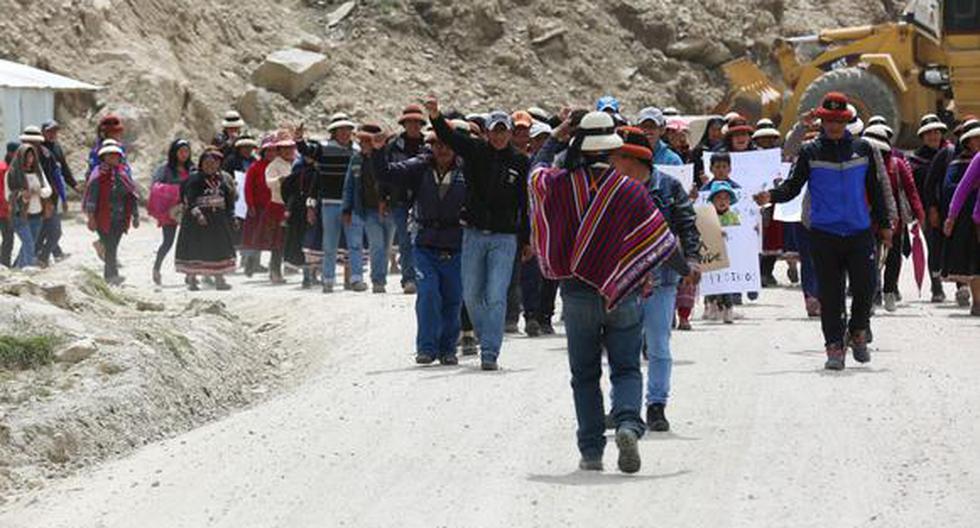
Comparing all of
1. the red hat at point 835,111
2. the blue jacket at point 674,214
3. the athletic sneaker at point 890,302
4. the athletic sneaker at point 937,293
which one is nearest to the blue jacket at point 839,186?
the red hat at point 835,111

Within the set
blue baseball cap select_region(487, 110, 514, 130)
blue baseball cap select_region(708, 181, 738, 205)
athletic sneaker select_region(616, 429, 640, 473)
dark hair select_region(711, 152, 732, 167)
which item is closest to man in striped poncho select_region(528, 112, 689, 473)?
athletic sneaker select_region(616, 429, 640, 473)

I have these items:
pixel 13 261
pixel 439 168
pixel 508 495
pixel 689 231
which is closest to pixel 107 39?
pixel 13 261

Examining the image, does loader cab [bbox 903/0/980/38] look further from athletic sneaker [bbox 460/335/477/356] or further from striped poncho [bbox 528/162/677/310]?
striped poncho [bbox 528/162/677/310]

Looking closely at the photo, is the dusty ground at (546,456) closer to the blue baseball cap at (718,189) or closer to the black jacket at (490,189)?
the black jacket at (490,189)

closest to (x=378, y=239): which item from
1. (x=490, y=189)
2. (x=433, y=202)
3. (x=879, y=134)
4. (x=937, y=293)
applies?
(x=937, y=293)

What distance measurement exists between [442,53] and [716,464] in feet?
103

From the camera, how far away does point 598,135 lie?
36.4ft

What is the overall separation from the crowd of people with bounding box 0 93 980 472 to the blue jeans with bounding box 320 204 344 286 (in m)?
0.02

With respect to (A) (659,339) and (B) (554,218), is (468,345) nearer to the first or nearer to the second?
(A) (659,339)

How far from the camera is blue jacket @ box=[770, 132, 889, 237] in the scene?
15.0 metres

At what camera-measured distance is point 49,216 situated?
25.3m

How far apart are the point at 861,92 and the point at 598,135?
23.4 m

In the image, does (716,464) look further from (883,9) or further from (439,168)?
(883,9)

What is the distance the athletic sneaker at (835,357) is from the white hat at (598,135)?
4.36 metres
